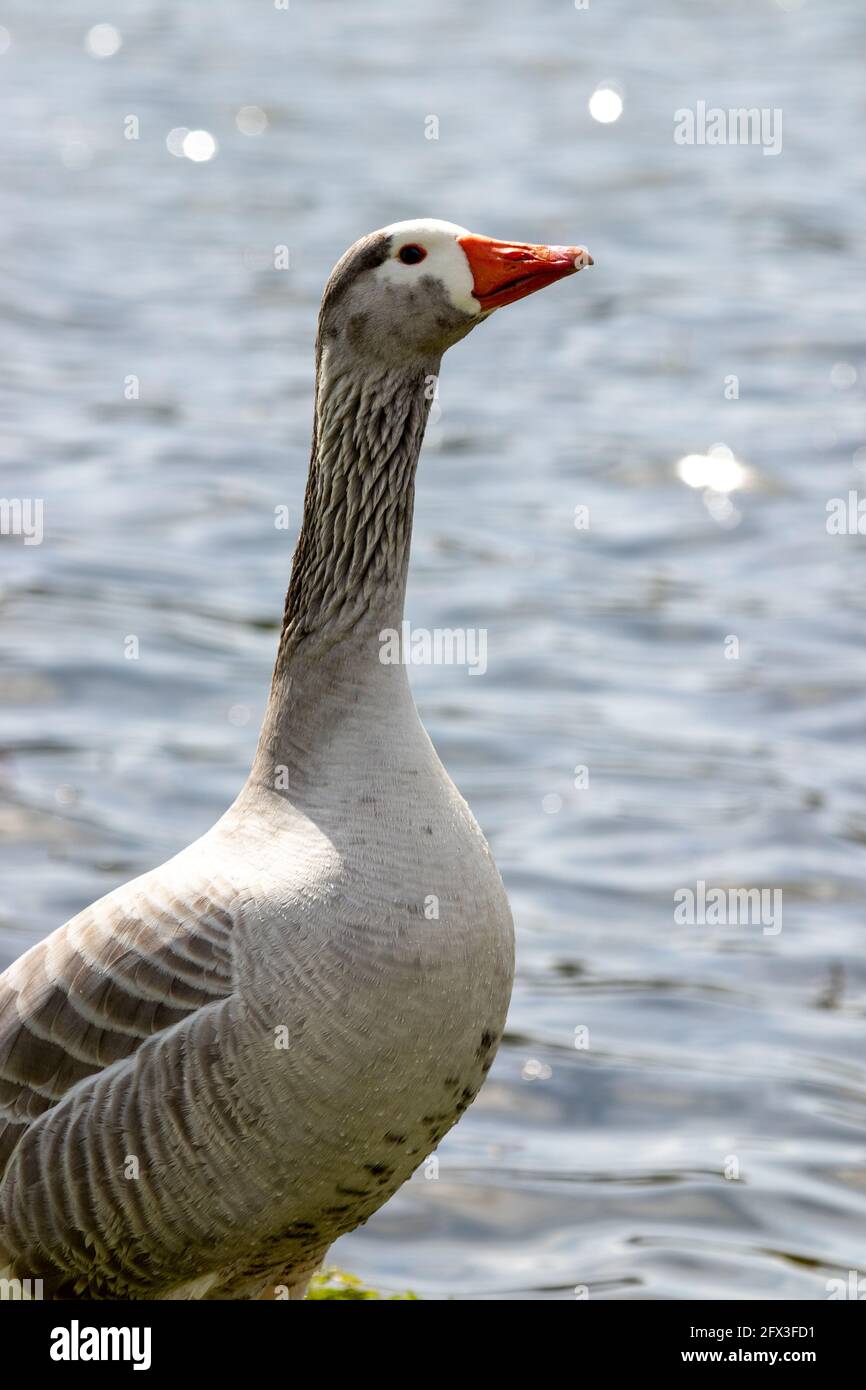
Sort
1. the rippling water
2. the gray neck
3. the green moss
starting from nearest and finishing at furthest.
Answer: the gray neck < the green moss < the rippling water

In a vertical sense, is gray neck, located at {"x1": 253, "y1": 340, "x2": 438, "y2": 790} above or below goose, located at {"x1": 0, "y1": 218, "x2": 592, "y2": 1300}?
above

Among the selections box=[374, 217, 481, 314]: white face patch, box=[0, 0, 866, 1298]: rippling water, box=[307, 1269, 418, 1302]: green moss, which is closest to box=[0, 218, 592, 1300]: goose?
box=[374, 217, 481, 314]: white face patch

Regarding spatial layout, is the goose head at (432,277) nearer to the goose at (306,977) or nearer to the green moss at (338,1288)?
the goose at (306,977)

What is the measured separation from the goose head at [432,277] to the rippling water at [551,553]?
4.22 meters

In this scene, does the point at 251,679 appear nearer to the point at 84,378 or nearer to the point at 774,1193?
the point at 774,1193

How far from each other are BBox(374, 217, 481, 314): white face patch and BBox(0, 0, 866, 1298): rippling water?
14.1ft

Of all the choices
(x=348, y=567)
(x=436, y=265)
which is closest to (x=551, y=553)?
(x=348, y=567)

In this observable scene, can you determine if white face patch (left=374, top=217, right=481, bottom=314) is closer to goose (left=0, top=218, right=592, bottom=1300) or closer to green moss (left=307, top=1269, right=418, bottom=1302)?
goose (left=0, top=218, right=592, bottom=1300)

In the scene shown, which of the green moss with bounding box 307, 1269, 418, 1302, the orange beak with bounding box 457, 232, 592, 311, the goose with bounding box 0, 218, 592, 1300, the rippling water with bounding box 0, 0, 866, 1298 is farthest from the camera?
the rippling water with bounding box 0, 0, 866, 1298

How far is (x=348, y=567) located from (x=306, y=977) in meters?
1.29

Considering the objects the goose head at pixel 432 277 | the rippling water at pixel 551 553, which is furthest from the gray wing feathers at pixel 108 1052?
the rippling water at pixel 551 553

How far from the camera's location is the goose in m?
5.56
